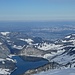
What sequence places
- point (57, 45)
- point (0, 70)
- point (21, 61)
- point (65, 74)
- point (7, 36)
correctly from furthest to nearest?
point (7, 36) → point (57, 45) → point (21, 61) → point (0, 70) → point (65, 74)

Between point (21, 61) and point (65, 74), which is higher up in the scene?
point (65, 74)

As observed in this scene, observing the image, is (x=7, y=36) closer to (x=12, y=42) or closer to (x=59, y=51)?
(x=12, y=42)

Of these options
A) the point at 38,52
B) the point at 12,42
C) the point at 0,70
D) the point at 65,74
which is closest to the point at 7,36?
the point at 12,42

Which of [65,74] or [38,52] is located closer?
[65,74]

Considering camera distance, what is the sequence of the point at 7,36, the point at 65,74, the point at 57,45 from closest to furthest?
the point at 65,74
the point at 57,45
the point at 7,36

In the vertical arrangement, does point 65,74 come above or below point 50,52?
above

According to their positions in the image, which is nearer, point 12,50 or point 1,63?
point 1,63

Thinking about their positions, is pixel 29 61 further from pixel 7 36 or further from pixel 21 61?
pixel 7 36

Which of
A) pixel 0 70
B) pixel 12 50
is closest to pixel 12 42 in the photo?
pixel 12 50

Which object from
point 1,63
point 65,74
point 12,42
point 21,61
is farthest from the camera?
point 12,42
